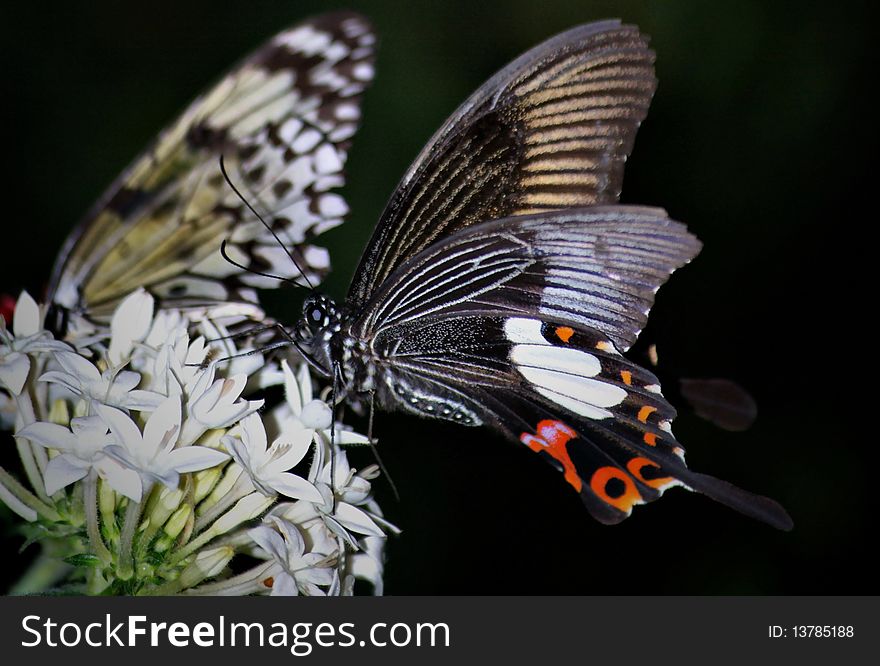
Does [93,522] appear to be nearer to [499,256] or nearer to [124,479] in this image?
[124,479]


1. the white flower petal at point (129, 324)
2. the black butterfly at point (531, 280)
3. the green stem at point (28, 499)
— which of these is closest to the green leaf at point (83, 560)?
the green stem at point (28, 499)

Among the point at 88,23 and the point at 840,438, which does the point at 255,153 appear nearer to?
the point at 88,23

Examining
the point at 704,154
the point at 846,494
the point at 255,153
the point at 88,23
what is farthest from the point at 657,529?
the point at 88,23

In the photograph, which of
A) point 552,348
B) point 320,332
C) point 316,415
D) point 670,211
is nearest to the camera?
point 316,415

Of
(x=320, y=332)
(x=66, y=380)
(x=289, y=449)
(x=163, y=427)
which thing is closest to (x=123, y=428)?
(x=163, y=427)

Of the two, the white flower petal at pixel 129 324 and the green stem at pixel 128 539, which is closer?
the green stem at pixel 128 539

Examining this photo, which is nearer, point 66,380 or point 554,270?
point 66,380

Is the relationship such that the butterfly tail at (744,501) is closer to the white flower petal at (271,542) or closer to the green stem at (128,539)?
the white flower petal at (271,542)
